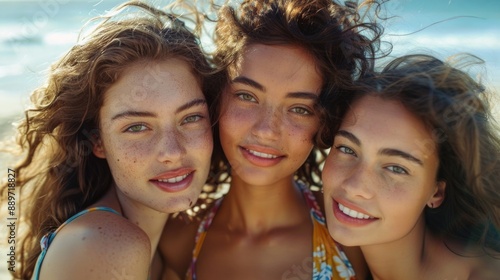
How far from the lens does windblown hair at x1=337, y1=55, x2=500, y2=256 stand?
2822 millimetres

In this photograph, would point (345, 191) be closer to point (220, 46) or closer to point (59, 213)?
point (220, 46)

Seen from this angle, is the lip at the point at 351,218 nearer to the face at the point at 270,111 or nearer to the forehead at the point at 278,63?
the face at the point at 270,111

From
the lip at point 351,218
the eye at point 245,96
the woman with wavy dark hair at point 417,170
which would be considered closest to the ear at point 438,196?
the woman with wavy dark hair at point 417,170

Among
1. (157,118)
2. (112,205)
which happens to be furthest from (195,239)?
(157,118)

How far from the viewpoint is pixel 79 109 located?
9.78 ft

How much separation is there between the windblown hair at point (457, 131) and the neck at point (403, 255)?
145mm

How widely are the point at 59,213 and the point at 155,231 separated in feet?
1.69

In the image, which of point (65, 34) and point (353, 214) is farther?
point (65, 34)

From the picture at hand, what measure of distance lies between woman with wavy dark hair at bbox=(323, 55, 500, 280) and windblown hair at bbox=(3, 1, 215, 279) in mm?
873

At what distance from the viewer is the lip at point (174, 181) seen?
9.52 feet

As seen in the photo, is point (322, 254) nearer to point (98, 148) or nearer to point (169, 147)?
point (169, 147)

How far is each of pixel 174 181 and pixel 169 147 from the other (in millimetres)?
195

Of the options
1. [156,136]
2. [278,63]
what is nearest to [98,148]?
[156,136]

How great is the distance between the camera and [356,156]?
2914mm
